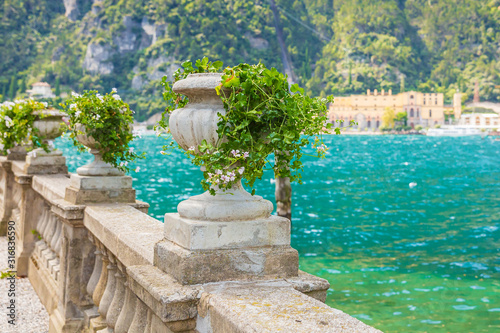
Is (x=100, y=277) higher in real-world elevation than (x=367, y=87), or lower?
lower

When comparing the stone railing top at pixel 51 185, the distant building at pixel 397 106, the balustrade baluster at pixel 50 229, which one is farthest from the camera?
the distant building at pixel 397 106

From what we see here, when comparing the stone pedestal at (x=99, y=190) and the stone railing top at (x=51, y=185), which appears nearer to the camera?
the stone pedestal at (x=99, y=190)

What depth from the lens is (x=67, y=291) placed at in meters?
4.37

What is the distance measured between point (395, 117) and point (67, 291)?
179m

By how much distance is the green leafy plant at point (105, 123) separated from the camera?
465 cm

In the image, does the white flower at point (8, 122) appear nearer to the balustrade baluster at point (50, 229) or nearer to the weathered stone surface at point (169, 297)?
the balustrade baluster at point (50, 229)

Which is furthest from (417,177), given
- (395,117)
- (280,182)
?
(395,117)

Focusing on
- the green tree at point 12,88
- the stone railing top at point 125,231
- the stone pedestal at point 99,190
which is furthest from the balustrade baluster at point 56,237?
the green tree at point 12,88

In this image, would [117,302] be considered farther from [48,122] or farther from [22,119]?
[22,119]

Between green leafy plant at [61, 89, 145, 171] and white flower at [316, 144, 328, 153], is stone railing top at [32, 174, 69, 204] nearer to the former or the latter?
green leafy plant at [61, 89, 145, 171]

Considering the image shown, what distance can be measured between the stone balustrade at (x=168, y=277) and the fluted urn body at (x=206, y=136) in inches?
2.6

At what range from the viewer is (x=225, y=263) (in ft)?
8.38

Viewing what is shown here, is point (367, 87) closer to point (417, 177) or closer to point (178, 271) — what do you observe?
point (417, 177)

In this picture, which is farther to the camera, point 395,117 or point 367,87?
point 367,87
